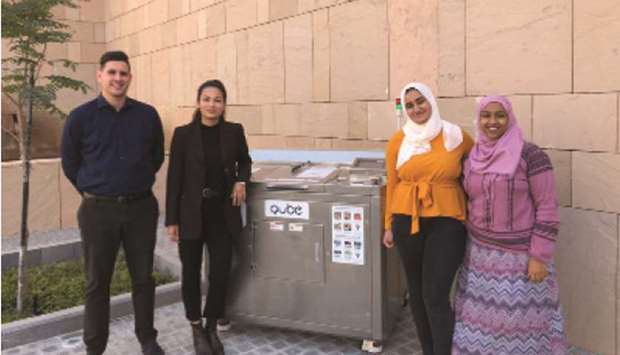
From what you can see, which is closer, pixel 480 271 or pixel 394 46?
pixel 480 271

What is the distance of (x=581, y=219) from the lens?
12.4 ft

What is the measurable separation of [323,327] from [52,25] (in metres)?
3.56

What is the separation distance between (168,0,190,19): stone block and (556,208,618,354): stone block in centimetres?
642

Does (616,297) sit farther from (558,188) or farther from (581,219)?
(558,188)

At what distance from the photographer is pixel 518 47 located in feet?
13.1

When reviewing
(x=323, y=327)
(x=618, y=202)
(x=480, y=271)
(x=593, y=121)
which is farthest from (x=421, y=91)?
(x=323, y=327)

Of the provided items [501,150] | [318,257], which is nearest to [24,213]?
[318,257]

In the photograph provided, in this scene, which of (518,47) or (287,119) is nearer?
(518,47)

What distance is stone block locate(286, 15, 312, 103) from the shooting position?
6.02 meters

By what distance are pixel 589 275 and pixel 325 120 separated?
3.02 meters

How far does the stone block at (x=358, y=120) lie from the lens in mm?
5449

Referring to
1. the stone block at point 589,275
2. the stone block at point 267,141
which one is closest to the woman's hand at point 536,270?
the stone block at point 589,275

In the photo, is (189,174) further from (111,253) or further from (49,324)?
(49,324)

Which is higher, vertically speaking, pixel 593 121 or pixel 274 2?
pixel 274 2
